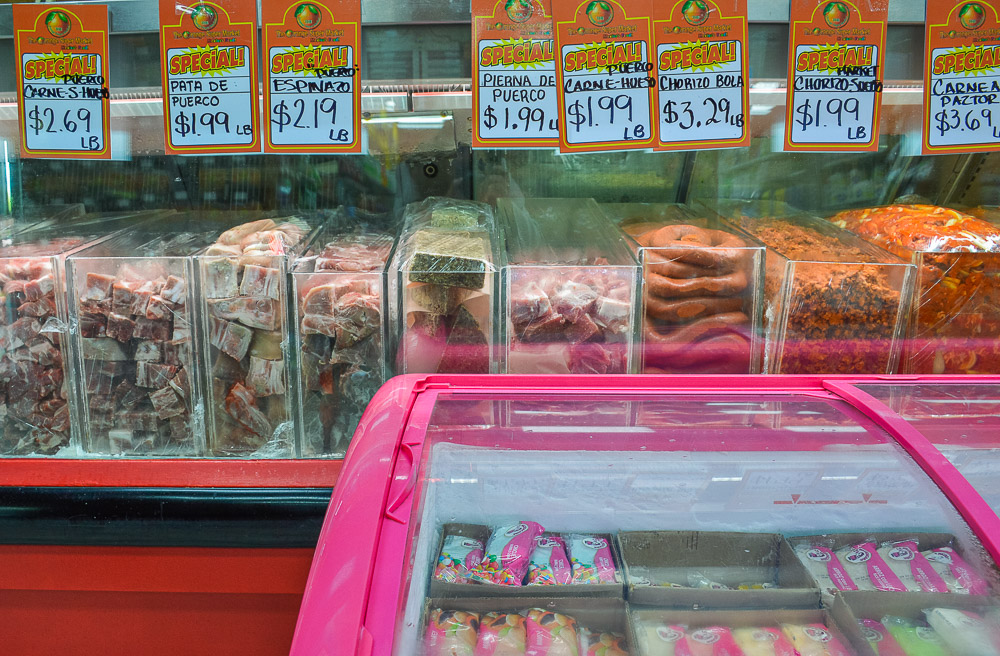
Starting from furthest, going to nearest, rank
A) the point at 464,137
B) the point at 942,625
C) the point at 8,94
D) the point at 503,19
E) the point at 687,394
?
1. the point at 464,137
2. the point at 8,94
3. the point at 503,19
4. the point at 687,394
5. the point at 942,625

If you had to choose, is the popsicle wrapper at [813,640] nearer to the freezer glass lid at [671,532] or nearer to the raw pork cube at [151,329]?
the freezer glass lid at [671,532]

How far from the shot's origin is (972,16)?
1.25 metres

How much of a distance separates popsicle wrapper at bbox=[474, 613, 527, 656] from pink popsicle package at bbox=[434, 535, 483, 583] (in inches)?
2.7

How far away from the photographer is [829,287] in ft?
4.17

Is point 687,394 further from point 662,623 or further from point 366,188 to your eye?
point 366,188

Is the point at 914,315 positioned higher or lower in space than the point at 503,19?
lower

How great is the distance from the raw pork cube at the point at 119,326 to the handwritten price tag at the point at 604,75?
91cm

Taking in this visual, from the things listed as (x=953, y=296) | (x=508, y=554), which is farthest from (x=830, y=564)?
(x=953, y=296)

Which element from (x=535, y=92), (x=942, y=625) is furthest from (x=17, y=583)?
(x=942, y=625)

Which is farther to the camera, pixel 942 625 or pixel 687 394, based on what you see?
pixel 687 394

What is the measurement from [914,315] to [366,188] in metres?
1.25

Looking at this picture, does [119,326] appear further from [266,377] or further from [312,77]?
[312,77]

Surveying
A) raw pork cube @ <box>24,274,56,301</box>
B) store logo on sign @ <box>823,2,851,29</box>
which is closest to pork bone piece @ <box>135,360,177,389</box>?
raw pork cube @ <box>24,274,56,301</box>

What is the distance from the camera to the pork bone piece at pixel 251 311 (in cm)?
129
